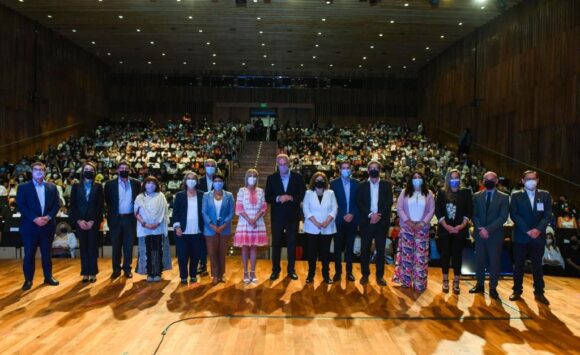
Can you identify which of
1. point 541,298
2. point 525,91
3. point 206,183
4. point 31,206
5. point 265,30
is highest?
point 265,30

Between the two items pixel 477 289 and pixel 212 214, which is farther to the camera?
pixel 212 214

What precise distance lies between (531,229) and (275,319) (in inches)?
112

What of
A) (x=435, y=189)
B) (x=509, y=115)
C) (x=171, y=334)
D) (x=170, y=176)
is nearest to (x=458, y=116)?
(x=509, y=115)

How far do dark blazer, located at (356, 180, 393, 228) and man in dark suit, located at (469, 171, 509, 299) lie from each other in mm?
931

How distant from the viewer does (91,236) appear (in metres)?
6.06

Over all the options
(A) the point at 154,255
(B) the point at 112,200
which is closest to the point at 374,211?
(A) the point at 154,255

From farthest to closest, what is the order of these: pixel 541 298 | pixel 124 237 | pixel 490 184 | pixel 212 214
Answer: pixel 124 237, pixel 212 214, pixel 490 184, pixel 541 298

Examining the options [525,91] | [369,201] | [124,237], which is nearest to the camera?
[369,201]

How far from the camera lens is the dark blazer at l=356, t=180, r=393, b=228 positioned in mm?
6027

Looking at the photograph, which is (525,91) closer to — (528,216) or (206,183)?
(528,216)

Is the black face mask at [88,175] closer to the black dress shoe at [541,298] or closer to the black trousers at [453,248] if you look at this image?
the black trousers at [453,248]

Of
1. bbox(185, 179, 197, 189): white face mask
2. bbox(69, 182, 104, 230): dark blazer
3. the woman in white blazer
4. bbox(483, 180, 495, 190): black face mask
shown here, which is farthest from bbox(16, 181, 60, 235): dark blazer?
bbox(483, 180, 495, 190): black face mask

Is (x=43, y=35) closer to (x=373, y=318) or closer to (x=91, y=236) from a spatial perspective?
(x=91, y=236)

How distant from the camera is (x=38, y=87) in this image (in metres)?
18.1
